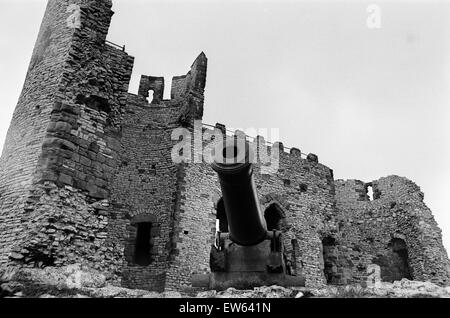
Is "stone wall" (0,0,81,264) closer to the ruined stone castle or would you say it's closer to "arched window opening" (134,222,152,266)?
the ruined stone castle

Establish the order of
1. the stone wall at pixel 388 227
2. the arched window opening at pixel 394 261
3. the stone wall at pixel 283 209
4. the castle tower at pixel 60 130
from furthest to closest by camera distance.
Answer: the arched window opening at pixel 394 261, the stone wall at pixel 388 227, the stone wall at pixel 283 209, the castle tower at pixel 60 130

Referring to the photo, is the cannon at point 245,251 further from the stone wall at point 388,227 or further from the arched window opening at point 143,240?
the stone wall at point 388,227

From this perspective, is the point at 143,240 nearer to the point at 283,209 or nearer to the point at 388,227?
the point at 283,209

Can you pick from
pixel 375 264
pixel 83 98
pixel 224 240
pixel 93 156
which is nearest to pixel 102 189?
pixel 93 156

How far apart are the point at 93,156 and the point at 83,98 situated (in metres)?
1.22

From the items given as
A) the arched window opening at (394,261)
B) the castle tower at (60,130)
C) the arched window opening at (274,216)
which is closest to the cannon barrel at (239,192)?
the castle tower at (60,130)

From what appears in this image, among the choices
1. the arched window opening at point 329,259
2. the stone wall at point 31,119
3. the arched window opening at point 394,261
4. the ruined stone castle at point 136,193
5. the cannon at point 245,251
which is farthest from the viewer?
the arched window opening at point 394,261

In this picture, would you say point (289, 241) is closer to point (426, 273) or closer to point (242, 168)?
point (426, 273)

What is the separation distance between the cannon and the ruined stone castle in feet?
7.07

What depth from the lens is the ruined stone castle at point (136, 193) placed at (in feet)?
21.2

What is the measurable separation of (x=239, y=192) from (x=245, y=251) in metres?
1.21

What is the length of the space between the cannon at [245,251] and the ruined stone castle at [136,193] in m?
2.15

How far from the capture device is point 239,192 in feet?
17.4
